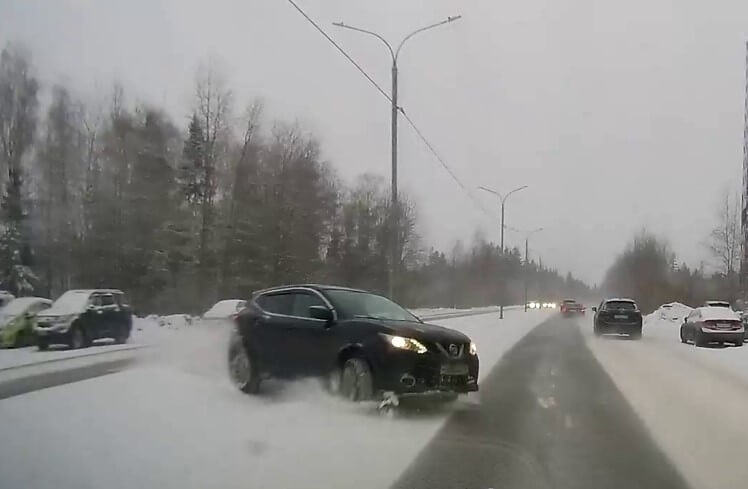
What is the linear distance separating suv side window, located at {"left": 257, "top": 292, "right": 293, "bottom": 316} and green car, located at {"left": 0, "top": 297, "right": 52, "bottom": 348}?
3102mm

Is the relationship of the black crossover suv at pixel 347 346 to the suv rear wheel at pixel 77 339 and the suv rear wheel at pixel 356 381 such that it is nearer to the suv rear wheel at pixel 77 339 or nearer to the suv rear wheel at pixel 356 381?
the suv rear wheel at pixel 356 381

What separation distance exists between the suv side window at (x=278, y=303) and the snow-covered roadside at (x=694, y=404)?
16.8ft

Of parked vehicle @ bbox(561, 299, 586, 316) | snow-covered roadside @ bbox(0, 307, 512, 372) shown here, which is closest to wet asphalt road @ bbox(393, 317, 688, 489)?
snow-covered roadside @ bbox(0, 307, 512, 372)

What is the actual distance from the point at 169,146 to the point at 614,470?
33.9ft

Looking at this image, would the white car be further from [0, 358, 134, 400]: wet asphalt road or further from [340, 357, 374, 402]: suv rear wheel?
[340, 357, 374, 402]: suv rear wheel

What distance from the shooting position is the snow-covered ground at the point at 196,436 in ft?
22.1

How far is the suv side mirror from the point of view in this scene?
11.1 meters

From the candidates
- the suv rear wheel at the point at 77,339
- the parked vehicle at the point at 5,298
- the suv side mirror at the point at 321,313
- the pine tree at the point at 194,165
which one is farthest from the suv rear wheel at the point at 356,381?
the pine tree at the point at 194,165

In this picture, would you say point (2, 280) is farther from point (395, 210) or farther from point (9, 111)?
point (395, 210)

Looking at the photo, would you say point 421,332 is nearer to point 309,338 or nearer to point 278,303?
point 309,338

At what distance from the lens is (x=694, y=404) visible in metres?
12.2

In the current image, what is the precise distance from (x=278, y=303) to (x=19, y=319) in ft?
11.9

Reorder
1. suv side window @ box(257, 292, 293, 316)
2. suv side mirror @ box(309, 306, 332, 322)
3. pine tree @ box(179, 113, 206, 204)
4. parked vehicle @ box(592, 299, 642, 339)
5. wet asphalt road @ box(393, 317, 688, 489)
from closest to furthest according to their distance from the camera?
wet asphalt road @ box(393, 317, 688, 489)
suv side mirror @ box(309, 306, 332, 322)
suv side window @ box(257, 292, 293, 316)
pine tree @ box(179, 113, 206, 204)
parked vehicle @ box(592, 299, 642, 339)

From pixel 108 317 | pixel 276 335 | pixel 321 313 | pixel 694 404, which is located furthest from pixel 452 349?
pixel 108 317
